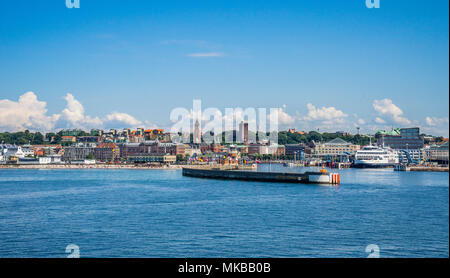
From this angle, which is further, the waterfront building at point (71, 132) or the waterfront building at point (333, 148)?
the waterfront building at point (71, 132)

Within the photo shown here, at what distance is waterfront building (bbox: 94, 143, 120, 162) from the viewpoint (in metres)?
101

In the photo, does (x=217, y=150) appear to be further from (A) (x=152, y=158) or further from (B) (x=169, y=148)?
(A) (x=152, y=158)

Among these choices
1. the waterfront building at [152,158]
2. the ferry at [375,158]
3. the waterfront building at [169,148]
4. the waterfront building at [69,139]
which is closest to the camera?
the ferry at [375,158]

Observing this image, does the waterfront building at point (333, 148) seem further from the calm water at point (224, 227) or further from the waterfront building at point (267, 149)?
the calm water at point (224, 227)

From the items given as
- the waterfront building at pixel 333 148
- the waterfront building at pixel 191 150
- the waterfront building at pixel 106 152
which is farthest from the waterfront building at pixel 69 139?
the waterfront building at pixel 333 148

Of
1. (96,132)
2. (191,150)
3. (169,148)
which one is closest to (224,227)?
(169,148)

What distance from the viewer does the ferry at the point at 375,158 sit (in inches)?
2982

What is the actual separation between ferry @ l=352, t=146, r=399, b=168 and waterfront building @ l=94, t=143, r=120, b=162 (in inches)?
1970

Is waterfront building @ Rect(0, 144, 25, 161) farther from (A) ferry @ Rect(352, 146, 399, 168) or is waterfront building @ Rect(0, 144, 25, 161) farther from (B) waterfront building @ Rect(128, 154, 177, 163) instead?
(A) ferry @ Rect(352, 146, 399, 168)

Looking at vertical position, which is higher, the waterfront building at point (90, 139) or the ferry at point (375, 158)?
the waterfront building at point (90, 139)

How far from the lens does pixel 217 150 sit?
115 m
